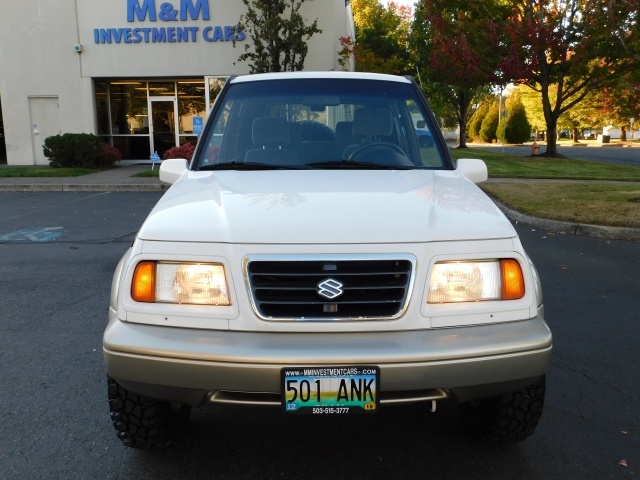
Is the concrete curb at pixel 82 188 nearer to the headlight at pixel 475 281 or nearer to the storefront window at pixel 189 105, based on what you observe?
the storefront window at pixel 189 105

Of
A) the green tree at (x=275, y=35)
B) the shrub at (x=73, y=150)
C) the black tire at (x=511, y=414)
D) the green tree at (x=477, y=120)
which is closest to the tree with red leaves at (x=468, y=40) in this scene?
the green tree at (x=275, y=35)

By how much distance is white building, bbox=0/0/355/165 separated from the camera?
65.0 ft

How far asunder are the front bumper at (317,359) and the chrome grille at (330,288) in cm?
9

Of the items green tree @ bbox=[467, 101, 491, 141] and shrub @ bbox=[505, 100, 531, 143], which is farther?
green tree @ bbox=[467, 101, 491, 141]

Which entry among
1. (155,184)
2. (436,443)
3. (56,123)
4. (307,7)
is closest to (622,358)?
(436,443)

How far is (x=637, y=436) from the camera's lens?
289 cm

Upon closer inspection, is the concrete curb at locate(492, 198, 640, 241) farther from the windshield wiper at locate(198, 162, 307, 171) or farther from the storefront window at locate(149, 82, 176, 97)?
the storefront window at locate(149, 82, 176, 97)

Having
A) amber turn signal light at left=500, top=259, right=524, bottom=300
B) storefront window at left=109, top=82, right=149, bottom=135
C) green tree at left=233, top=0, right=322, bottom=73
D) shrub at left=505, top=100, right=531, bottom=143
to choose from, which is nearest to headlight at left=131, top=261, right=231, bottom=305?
amber turn signal light at left=500, top=259, right=524, bottom=300

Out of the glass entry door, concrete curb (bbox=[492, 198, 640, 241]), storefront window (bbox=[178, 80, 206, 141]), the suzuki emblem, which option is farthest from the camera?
the glass entry door

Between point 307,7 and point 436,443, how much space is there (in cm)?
1892

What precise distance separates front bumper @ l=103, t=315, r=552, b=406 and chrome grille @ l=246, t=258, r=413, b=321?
9 cm

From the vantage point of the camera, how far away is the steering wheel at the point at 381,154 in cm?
353

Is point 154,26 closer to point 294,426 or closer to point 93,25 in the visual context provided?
point 93,25

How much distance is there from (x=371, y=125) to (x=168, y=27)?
18135mm
